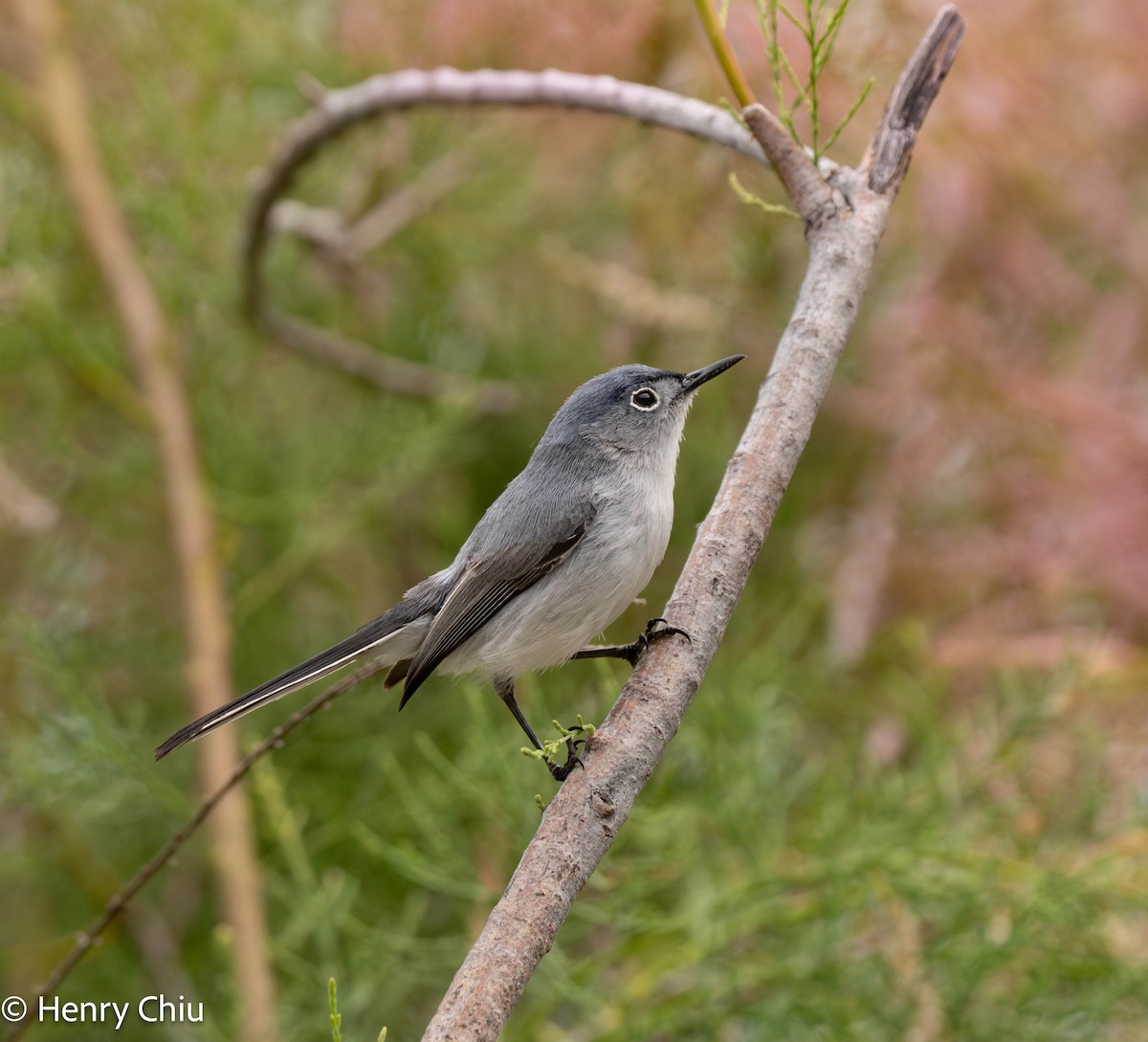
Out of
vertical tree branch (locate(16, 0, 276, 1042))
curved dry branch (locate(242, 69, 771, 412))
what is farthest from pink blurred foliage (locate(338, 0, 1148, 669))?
vertical tree branch (locate(16, 0, 276, 1042))

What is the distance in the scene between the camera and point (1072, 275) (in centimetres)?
310

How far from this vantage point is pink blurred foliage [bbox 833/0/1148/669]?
8.52 feet

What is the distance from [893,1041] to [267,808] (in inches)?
47.7

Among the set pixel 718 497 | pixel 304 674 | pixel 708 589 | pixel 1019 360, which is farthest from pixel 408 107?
pixel 1019 360

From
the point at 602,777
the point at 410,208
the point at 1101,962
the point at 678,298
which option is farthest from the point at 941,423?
the point at 602,777

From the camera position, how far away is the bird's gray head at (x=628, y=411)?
2107 mm

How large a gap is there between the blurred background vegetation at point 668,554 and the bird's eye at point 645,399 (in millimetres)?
511

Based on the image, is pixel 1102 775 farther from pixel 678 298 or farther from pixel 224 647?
pixel 224 647

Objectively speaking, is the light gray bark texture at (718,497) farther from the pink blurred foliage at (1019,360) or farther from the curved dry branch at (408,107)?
the pink blurred foliage at (1019,360)

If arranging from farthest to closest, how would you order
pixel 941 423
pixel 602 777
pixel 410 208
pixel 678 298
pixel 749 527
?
pixel 410 208 < pixel 941 423 < pixel 678 298 < pixel 749 527 < pixel 602 777

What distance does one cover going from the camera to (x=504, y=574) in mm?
1968

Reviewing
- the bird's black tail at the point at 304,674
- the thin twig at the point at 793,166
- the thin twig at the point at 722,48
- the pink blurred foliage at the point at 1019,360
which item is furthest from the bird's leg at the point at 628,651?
the pink blurred foliage at the point at 1019,360

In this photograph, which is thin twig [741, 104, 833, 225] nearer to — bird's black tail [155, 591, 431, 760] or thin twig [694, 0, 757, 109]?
thin twig [694, 0, 757, 109]

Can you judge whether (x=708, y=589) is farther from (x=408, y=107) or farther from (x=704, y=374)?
(x=408, y=107)
